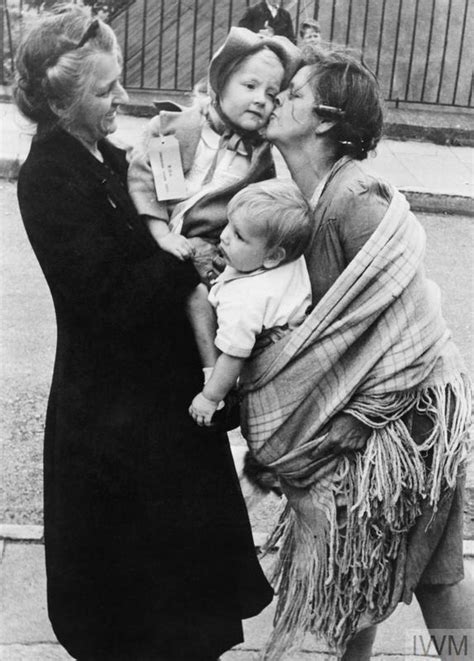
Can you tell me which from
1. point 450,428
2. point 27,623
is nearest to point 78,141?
point 450,428

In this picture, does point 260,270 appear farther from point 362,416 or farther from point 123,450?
point 123,450

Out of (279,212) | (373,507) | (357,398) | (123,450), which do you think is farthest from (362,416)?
(123,450)

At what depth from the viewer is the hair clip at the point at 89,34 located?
280 centimetres

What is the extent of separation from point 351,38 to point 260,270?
33.8ft

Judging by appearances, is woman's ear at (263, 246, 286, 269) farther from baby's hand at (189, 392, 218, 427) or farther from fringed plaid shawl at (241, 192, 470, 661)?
baby's hand at (189, 392, 218, 427)

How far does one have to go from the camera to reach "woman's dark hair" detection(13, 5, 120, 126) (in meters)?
2.79

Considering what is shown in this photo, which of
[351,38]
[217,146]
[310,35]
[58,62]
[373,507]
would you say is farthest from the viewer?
[351,38]

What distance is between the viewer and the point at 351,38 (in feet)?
41.1

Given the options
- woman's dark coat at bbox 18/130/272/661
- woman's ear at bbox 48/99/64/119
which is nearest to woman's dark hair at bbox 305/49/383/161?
woman's dark coat at bbox 18/130/272/661

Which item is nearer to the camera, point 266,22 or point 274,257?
point 274,257

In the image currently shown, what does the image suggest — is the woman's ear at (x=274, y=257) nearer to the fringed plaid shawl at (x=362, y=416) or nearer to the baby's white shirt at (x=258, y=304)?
the baby's white shirt at (x=258, y=304)

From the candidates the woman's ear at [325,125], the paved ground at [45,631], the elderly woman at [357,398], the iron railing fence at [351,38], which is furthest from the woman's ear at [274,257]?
the iron railing fence at [351,38]

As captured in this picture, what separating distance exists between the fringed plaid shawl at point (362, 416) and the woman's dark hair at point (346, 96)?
212mm

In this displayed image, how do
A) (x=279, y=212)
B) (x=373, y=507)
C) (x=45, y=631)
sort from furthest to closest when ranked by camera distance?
1. (x=45, y=631)
2. (x=373, y=507)
3. (x=279, y=212)
